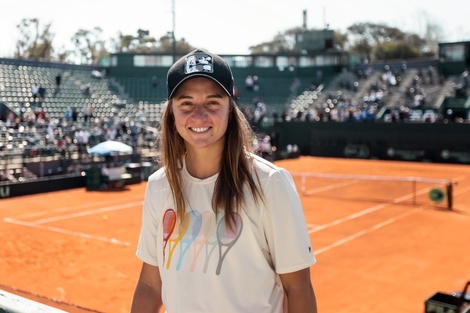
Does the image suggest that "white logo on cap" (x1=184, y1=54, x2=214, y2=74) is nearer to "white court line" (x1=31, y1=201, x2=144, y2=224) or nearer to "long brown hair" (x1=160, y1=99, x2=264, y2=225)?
"long brown hair" (x1=160, y1=99, x2=264, y2=225)

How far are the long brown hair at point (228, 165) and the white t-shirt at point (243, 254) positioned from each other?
4 cm

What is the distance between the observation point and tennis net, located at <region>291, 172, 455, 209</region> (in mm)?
16688

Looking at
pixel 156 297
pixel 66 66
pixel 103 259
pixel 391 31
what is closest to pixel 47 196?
pixel 103 259

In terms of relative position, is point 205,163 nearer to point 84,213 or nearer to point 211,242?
point 211,242

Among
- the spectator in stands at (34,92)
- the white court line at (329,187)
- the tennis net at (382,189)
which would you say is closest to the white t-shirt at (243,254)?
the tennis net at (382,189)

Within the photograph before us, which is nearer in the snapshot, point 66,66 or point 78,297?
point 78,297

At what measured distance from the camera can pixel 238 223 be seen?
208 cm

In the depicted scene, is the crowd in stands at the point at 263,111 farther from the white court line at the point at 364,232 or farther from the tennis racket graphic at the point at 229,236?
the tennis racket graphic at the point at 229,236

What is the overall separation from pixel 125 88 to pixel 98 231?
27.3m

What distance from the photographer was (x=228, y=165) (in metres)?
2.22

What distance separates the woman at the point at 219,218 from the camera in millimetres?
2064

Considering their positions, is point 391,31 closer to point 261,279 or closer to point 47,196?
point 47,196

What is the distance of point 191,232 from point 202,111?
521 millimetres

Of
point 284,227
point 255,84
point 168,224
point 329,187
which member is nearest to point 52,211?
point 329,187
